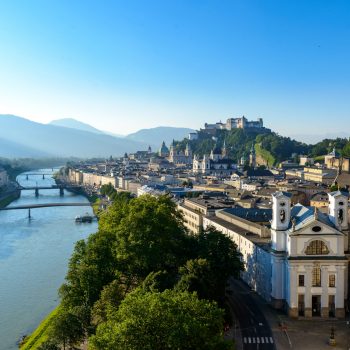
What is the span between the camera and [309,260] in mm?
22234

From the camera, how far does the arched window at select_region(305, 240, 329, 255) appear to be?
73.5ft

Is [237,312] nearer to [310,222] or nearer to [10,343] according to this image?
[310,222]

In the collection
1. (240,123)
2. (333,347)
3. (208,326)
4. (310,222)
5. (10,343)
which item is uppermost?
(240,123)

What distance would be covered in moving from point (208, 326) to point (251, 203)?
33334 millimetres

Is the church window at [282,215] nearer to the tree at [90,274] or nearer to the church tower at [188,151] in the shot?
the tree at [90,274]

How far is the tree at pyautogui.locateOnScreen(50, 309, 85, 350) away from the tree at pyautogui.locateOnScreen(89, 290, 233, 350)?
5303 millimetres

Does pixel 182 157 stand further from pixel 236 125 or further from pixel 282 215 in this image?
pixel 282 215

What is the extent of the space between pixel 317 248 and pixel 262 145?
87.4 meters

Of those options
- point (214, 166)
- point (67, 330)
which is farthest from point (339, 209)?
point (214, 166)

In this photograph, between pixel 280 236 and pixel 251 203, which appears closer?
pixel 280 236

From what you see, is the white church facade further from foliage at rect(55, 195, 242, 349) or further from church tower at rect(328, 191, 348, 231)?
foliage at rect(55, 195, 242, 349)

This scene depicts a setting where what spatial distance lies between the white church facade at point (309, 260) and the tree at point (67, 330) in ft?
27.9

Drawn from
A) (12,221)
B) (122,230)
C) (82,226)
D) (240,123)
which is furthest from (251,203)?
(240,123)

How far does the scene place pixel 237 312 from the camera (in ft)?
74.8
